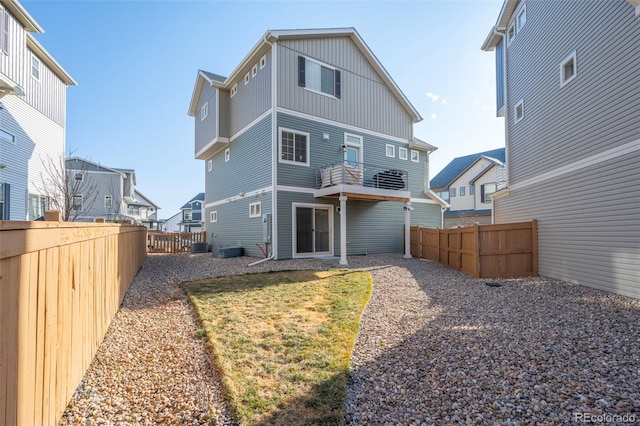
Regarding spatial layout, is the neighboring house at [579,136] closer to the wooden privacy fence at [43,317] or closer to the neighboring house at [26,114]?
the wooden privacy fence at [43,317]

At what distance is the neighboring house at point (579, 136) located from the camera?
20.5 ft

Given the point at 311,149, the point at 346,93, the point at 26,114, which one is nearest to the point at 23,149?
the point at 26,114

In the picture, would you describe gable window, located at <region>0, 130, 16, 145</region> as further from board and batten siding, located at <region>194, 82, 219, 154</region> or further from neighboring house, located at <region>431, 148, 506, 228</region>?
neighboring house, located at <region>431, 148, 506, 228</region>

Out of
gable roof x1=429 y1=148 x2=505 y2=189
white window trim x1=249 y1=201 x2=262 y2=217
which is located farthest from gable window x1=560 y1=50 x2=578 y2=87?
gable roof x1=429 y1=148 x2=505 y2=189

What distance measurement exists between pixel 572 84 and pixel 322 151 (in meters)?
8.37

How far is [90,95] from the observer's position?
16.2 m

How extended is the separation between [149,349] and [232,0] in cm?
1084

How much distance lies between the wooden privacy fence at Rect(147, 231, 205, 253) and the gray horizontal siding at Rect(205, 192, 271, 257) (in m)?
1.50

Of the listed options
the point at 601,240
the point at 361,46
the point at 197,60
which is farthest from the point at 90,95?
the point at 601,240

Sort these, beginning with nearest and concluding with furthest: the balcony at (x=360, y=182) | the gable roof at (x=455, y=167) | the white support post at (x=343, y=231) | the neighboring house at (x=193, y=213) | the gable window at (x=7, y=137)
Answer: the white support post at (x=343, y=231) → the gable window at (x=7, y=137) → the balcony at (x=360, y=182) → the gable roof at (x=455, y=167) → the neighboring house at (x=193, y=213)

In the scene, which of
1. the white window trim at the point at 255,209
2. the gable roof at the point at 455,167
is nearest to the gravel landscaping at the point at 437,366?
the white window trim at the point at 255,209

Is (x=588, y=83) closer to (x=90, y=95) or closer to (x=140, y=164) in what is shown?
(x=90, y=95)

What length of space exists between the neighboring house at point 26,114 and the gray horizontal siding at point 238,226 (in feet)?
24.6

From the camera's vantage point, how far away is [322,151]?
43.2ft
